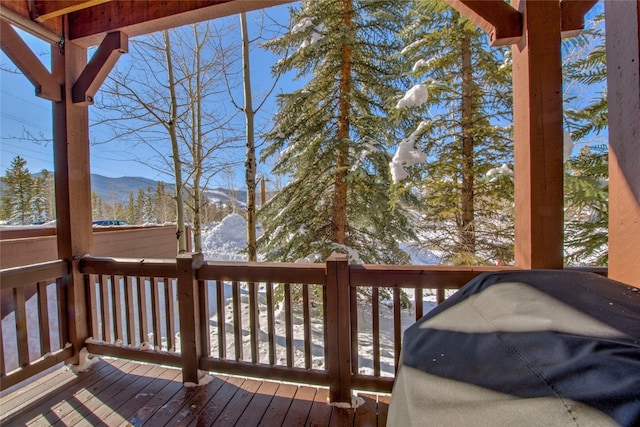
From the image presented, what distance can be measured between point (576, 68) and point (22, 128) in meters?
7.60

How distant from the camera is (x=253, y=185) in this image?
522cm

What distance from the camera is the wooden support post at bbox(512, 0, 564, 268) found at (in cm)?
153

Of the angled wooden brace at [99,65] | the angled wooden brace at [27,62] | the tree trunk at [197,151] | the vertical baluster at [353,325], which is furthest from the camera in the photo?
the tree trunk at [197,151]

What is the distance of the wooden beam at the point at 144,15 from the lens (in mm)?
2094

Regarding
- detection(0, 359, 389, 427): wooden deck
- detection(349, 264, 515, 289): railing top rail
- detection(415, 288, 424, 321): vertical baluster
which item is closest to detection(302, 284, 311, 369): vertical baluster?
detection(0, 359, 389, 427): wooden deck

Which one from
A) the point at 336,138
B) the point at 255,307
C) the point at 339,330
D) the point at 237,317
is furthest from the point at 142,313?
the point at 336,138

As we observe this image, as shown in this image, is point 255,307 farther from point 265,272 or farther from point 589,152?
point 589,152

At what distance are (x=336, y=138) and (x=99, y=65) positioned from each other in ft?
11.4

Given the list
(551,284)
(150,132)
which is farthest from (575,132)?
(150,132)

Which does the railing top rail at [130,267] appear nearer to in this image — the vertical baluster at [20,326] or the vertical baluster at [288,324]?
the vertical baluster at [20,326]

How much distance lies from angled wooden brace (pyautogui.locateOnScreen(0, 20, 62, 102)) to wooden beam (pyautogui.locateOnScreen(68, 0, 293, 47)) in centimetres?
38

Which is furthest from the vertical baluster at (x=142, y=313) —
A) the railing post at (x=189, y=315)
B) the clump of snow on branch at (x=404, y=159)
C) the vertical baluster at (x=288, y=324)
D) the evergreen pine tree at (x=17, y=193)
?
the evergreen pine tree at (x=17, y=193)

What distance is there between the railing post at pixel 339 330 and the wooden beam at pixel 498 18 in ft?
5.29

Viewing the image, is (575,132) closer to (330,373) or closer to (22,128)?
(330,373)
